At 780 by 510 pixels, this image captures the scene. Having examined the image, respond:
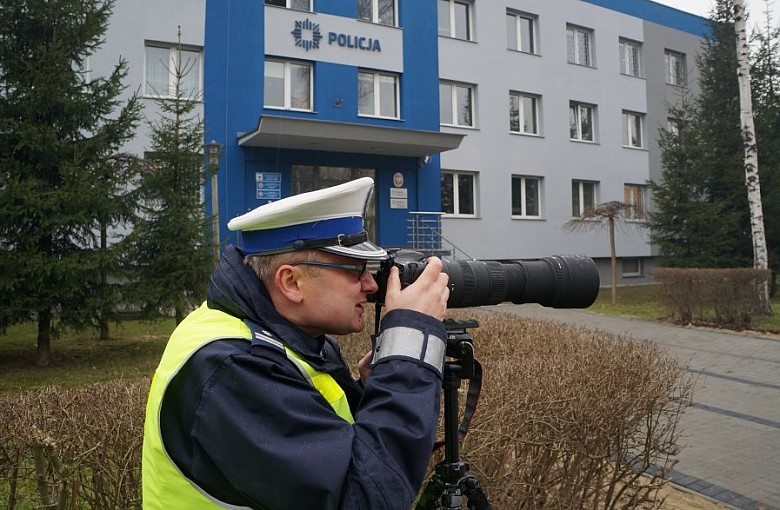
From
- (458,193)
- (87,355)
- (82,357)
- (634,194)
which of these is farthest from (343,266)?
(634,194)

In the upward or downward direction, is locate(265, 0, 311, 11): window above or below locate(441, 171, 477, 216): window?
above

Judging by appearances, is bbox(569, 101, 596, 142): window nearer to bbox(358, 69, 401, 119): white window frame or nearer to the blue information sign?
bbox(358, 69, 401, 119): white window frame

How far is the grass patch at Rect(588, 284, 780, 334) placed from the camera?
11.9 m

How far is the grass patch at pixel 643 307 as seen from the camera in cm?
1190

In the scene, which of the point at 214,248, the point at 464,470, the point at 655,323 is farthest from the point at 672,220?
the point at 464,470

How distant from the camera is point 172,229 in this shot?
30.7ft

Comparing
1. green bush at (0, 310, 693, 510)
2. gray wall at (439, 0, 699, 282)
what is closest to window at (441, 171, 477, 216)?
gray wall at (439, 0, 699, 282)

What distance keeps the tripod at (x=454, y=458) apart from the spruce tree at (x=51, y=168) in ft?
24.1

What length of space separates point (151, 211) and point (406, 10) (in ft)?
39.9

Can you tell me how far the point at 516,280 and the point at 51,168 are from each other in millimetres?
7990

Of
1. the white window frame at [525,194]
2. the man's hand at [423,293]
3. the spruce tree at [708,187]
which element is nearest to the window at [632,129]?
the spruce tree at [708,187]

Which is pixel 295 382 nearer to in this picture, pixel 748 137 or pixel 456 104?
pixel 748 137

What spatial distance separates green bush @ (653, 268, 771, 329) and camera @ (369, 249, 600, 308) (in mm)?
11277

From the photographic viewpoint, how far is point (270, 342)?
124 cm
